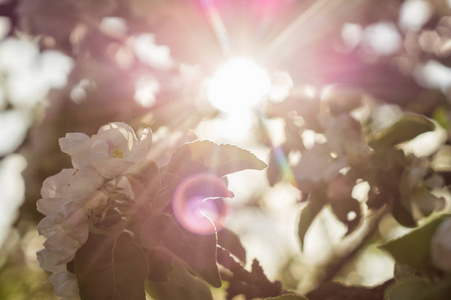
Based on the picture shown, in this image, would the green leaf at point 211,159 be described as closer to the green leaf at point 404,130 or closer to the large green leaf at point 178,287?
the large green leaf at point 178,287

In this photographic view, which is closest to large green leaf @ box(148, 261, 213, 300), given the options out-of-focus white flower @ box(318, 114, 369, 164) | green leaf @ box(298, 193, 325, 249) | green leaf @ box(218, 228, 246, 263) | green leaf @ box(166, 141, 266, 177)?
green leaf @ box(218, 228, 246, 263)

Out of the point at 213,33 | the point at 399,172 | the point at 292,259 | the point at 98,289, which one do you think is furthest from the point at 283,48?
the point at 292,259

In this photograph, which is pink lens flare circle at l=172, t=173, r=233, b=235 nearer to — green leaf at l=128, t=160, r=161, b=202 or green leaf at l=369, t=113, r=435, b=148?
green leaf at l=128, t=160, r=161, b=202

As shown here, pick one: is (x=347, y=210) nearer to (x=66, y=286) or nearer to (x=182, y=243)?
(x=182, y=243)

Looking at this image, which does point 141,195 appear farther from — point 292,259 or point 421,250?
point 292,259

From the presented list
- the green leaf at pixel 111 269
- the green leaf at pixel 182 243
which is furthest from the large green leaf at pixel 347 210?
the green leaf at pixel 111 269
